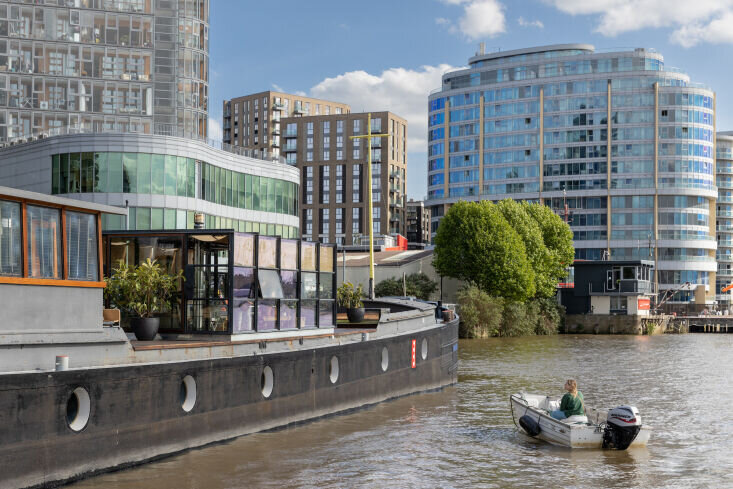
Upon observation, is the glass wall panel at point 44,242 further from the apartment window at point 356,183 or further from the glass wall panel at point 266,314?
the apartment window at point 356,183

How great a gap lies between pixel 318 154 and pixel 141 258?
16371 cm

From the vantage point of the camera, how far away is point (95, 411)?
17.3m

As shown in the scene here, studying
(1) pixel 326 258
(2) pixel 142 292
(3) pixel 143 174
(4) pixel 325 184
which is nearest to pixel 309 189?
(4) pixel 325 184

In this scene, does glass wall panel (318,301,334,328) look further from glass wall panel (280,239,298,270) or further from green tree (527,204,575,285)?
green tree (527,204,575,285)

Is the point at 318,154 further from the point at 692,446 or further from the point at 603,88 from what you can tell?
the point at 692,446

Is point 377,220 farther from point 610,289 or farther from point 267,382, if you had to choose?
point 267,382

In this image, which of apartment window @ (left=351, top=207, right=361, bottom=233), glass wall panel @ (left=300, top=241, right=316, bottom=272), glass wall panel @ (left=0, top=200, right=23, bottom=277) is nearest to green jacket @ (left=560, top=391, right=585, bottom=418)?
glass wall panel @ (left=300, top=241, right=316, bottom=272)

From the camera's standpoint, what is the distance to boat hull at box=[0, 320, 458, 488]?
15773mm

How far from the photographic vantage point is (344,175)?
604ft

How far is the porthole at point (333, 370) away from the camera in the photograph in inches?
1061

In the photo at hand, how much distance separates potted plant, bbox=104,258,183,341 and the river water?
165 inches

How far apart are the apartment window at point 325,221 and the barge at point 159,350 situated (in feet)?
503

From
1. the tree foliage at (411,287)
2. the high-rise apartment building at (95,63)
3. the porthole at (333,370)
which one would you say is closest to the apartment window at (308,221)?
the tree foliage at (411,287)

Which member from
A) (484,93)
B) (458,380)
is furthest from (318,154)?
(458,380)
